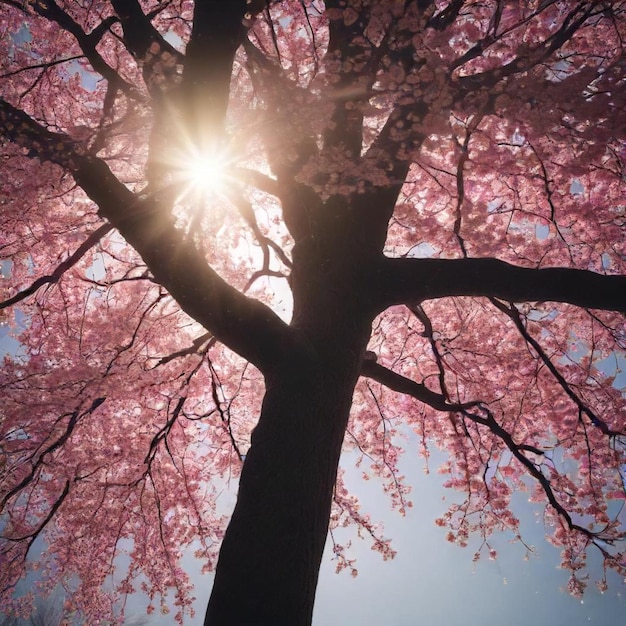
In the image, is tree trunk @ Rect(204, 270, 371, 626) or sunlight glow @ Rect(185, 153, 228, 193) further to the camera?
sunlight glow @ Rect(185, 153, 228, 193)

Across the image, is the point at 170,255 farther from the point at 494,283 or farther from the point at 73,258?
the point at 494,283

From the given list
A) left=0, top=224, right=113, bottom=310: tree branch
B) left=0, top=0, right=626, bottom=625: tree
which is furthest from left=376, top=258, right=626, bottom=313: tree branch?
left=0, top=224, right=113, bottom=310: tree branch

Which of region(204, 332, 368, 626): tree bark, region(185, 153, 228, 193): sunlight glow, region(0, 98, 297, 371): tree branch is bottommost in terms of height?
region(204, 332, 368, 626): tree bark

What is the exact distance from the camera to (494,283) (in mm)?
3488

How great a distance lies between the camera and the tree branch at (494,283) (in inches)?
125

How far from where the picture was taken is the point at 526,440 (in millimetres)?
7969

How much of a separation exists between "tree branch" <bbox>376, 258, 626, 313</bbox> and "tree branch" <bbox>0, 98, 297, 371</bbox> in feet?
3.82

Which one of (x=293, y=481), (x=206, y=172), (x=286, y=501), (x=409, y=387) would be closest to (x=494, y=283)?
(x=409, y=387)

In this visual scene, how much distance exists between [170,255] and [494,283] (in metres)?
2.69

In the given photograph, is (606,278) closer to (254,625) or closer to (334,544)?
(254,625)

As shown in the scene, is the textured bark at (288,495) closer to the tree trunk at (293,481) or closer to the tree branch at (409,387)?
the tree trunk at (293,481)

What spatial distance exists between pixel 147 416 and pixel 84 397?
2.65m

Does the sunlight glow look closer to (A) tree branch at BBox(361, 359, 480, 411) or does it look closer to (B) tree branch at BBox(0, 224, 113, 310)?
(B) tree branch at BBox(0, 224, 113, 310)

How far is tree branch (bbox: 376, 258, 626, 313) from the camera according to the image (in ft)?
10.4
